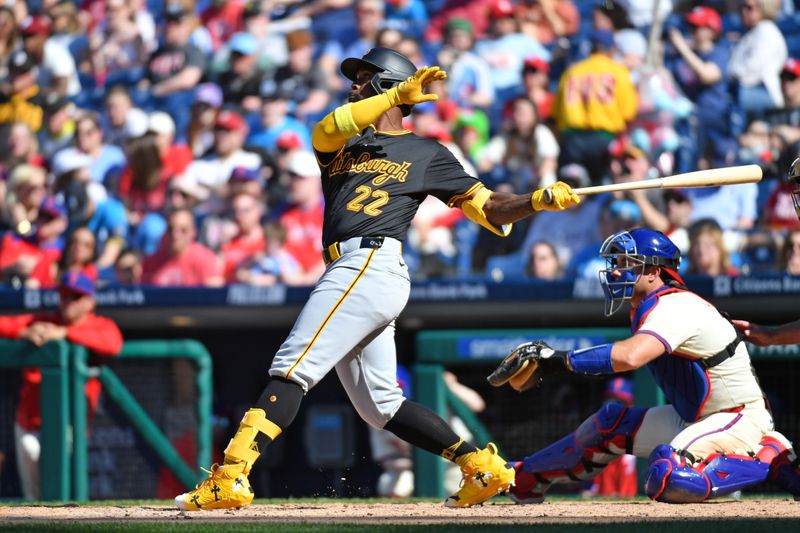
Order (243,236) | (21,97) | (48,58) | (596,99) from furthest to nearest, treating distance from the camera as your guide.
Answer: (48,58) < (21,97) < (596,99) < (243,236)

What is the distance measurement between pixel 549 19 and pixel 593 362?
5.60 metres

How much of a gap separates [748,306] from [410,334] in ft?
5.92

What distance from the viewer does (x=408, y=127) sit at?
916 centimetres

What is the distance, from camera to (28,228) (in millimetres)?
9141

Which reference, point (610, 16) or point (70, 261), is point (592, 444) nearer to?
point (70, 261)

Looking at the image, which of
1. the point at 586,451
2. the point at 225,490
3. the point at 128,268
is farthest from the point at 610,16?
the point at 225,490

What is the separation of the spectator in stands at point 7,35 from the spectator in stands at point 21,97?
0.23 ft

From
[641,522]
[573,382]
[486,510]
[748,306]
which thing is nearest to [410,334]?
[573,382]

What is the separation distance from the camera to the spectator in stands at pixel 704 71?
8.72 m

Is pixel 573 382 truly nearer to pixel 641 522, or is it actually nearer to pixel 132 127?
pixel 641 522

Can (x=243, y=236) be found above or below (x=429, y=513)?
above

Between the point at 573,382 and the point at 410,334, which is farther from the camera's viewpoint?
the point at 410,334

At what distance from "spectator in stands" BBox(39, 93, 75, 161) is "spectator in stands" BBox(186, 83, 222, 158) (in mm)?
930

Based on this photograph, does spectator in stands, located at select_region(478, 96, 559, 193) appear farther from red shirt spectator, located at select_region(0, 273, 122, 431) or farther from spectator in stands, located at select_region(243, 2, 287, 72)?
red shirt spectator, located at select_region(0, 273, 122, 431)
